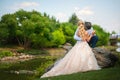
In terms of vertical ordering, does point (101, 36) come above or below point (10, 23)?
below

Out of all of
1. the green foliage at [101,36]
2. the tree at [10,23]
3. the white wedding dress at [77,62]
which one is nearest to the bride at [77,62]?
the white wedding dress at [77,62]

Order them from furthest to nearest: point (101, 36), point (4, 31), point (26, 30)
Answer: point (101, 36)
point (26, 30)
point (4, 31)

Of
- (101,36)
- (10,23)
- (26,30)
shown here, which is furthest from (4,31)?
(101,36)

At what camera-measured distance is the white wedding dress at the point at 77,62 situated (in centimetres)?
1415

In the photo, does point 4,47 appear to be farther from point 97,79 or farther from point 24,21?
point 97,79

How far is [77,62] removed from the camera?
1429 centimetres

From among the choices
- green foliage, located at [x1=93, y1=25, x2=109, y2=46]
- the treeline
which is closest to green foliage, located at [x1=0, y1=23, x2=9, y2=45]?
the treeline

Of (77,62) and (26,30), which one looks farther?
(26,30)

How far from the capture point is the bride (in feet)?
46.4

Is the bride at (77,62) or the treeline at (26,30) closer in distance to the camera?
the bride at (77,62)

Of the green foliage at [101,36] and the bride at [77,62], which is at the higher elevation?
the bride at [77,62]

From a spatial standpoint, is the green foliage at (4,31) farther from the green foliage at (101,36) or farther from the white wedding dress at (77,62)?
the white wedding dress at (77,62)

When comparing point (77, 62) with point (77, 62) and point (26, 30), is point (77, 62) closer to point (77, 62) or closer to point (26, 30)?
point (77, 62)

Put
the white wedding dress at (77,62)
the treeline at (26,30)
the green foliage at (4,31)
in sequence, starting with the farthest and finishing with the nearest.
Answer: the treeline at (26,30) → the green foliage at (4,31) → the white wedding dress at (77,62)
